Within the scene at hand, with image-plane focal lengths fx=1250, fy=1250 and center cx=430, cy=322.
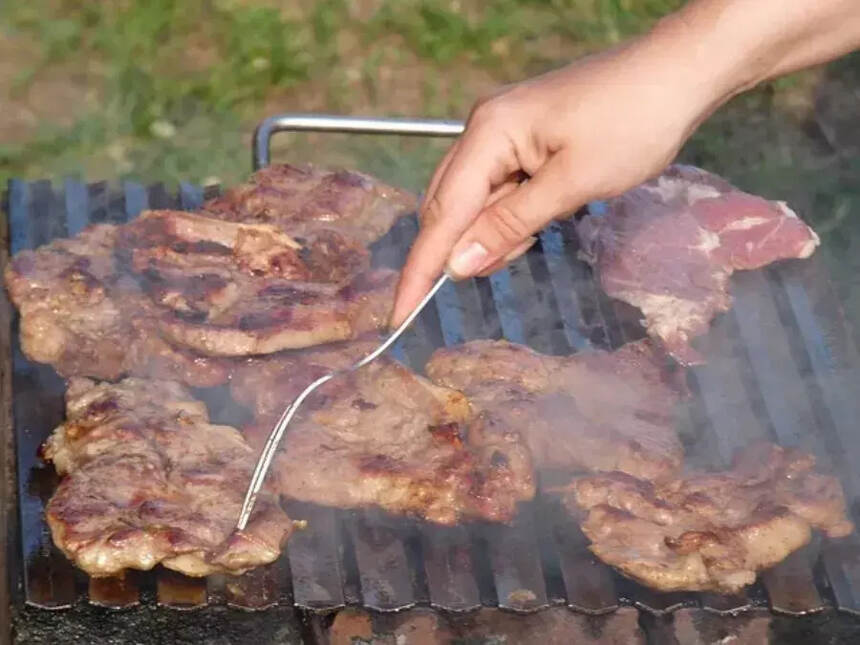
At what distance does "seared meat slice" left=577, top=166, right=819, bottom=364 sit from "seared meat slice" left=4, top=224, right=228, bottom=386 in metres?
1.50

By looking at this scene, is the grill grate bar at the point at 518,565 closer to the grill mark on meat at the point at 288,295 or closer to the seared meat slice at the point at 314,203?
the grill mark on meat at the point at 288,295

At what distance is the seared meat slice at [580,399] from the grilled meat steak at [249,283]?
14.4 inches

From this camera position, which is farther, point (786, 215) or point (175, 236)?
point (786, 215)

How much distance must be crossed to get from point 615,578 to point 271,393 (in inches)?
46.1

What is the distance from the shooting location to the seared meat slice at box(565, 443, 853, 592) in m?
3.50

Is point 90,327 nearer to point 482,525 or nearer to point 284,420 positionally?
point 284,420

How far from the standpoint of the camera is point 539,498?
3.74m

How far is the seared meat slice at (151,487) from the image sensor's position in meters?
3.28

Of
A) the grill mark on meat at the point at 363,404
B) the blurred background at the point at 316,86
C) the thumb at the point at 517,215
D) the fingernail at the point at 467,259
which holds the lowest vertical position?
the grill mark on meat at the point at 363,404

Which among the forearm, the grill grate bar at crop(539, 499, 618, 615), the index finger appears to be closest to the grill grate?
the grill grate bar at crop(539, 499, 618, 615)

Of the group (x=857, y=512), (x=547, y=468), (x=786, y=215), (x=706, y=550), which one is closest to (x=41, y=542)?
(x=547, y=468)

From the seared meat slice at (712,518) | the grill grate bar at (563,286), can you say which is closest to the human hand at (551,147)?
the seared meat slice at (712,518)

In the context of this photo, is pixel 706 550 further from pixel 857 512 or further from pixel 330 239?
pixel 330 239

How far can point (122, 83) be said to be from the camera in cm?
755
